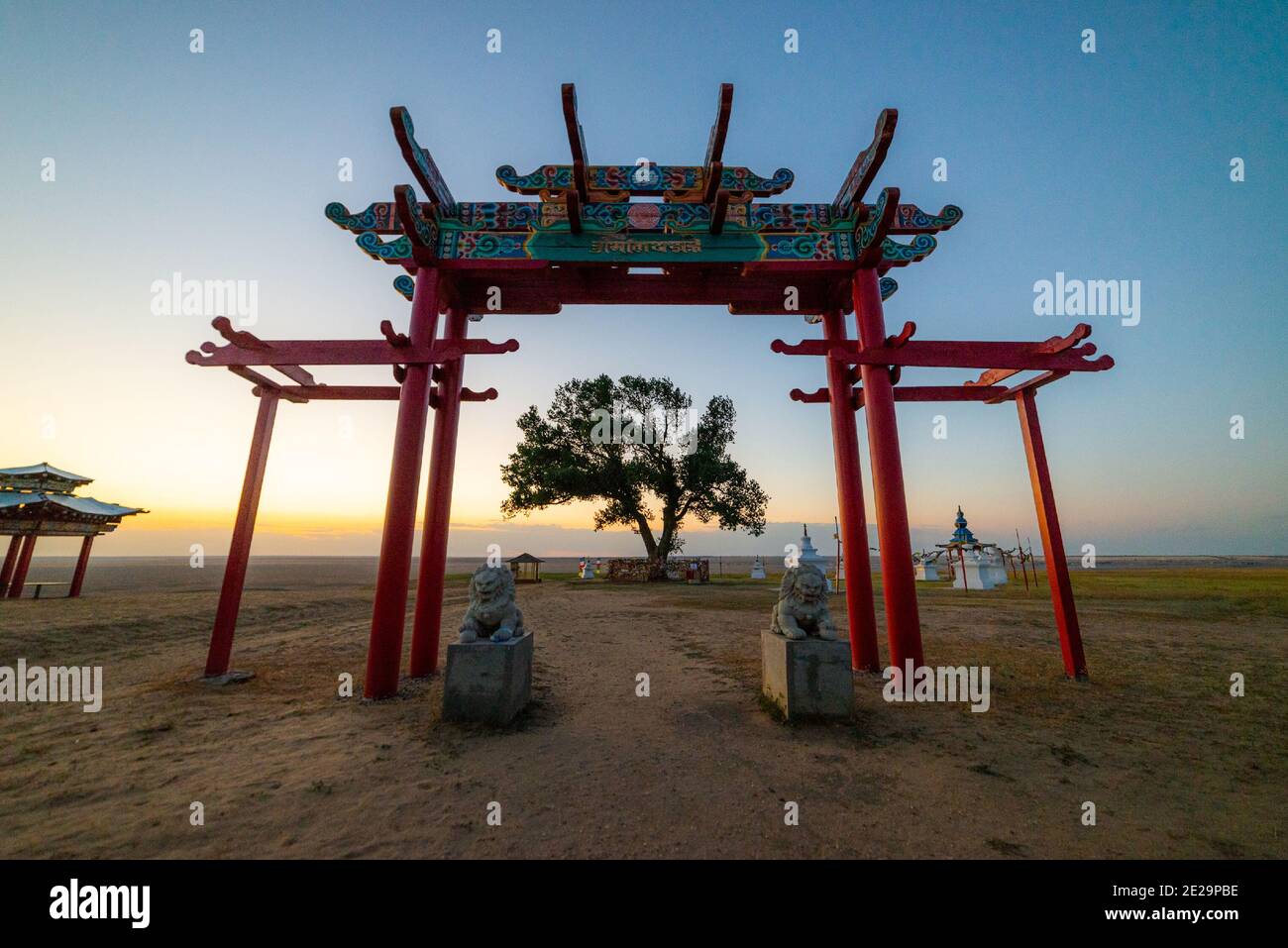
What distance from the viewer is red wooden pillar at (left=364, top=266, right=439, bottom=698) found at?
5215mm

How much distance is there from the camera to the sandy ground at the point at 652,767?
8.56ft

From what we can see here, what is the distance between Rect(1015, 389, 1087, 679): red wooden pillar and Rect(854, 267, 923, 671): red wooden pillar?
1981mm

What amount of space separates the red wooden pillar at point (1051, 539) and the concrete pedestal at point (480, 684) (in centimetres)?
671

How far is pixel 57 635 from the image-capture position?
805 centimetres

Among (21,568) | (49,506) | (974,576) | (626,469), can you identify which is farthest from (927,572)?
(21,568)

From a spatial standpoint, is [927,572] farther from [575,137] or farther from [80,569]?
[80,569]

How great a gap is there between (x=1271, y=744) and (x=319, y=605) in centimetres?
1724

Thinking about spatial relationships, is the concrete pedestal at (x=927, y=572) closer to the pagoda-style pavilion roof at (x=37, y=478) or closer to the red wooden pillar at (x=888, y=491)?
the red wooden pillar at (x=888, y=491)

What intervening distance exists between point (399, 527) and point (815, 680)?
4.88m

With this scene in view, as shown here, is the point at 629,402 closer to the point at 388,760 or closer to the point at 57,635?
the point at 57,635

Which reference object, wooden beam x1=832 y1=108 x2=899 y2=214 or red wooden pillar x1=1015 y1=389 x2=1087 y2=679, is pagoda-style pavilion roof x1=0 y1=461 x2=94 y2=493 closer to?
wooden beam x1=832 y1=108 x2=899 y2=214

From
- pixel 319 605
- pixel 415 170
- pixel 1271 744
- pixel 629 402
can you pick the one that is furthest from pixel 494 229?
pixel 629 402

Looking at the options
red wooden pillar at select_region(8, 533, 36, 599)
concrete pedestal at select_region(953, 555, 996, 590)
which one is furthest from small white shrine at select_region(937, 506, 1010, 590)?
red wooden pillar at select_region(8, 533, 36, 599)

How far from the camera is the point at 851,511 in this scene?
6.67 m
